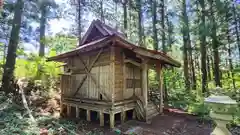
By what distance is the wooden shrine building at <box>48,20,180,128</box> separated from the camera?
7.21 m

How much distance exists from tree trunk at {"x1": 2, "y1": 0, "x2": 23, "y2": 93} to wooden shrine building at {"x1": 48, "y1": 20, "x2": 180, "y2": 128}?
3.72 metres

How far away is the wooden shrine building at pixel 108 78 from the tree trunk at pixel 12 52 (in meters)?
3.72

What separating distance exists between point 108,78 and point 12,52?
24.7 ft

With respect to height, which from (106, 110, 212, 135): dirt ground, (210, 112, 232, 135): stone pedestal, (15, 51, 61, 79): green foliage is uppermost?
(15, 51, 61, 79): green foliage

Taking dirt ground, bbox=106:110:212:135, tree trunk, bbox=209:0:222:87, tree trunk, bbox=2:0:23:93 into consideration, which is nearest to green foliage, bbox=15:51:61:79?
tree trunk, bbox=2:0:23:93

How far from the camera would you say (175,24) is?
17.9 metres

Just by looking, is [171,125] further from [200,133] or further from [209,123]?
[209,123]

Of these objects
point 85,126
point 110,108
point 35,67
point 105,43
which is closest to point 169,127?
point 110,108

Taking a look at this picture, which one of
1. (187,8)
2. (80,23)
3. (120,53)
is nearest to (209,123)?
(120,53)

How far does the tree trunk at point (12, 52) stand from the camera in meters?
10.4

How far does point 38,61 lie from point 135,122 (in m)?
9.32

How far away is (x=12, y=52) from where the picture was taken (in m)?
10.8

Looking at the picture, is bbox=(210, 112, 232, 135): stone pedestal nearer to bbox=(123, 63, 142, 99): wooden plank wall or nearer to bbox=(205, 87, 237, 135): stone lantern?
bbox=(205, 87, 237, 135): stone lantern

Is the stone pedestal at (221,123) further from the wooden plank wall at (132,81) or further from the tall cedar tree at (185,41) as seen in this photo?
the tall cedar tree at (185,41)
